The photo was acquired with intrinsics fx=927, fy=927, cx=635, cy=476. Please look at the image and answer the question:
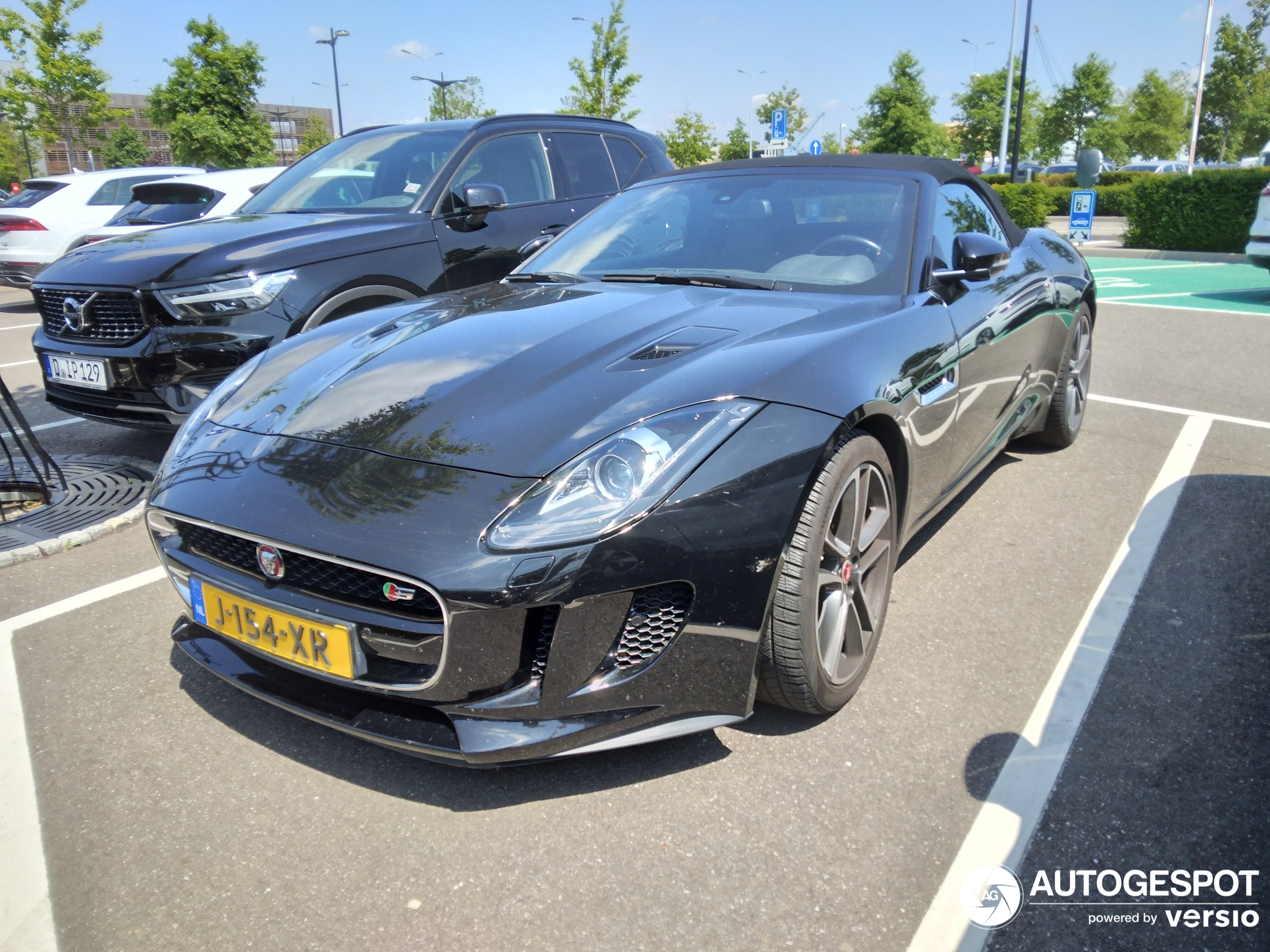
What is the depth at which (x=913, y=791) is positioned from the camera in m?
2.12

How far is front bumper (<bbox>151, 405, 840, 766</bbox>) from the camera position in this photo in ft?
6.08

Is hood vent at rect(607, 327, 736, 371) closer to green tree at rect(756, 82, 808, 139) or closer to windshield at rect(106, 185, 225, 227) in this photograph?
windshield at rect(106, 185, 225, 227)

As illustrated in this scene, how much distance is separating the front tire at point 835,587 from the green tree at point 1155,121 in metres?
57.8

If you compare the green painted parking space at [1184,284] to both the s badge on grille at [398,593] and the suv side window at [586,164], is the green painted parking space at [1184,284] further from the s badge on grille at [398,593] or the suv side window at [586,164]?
the s badge on grille at [398,593]

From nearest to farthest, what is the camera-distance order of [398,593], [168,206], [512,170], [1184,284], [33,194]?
[398,593] < [512,170] < [168,206] < [33,194] < [1184,284]

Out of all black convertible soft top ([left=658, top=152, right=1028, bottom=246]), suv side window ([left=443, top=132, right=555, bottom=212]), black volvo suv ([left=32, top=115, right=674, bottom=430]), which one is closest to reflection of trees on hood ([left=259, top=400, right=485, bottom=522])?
black convertible soft top ([left=658, top=152, right=1028, bottom=246])

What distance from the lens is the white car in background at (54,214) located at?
35.0 ft

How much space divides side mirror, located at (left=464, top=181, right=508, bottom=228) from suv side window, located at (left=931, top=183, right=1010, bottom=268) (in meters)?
2.34

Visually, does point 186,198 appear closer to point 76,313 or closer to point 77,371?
point 76,313

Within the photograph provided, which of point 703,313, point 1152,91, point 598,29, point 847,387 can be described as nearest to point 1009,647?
point 847,387

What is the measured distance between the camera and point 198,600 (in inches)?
87.6

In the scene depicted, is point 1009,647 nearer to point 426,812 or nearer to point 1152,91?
point 426,812

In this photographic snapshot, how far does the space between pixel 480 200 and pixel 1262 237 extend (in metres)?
9.49

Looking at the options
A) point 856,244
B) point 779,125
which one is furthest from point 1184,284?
point 856,244
